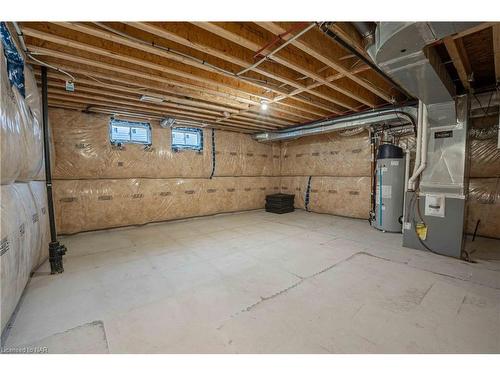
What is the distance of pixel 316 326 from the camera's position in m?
1.60

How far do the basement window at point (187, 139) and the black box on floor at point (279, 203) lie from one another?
8.31 ft

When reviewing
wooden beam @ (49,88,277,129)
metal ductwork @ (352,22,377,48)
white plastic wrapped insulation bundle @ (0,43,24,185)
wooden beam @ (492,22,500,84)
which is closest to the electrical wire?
white plastic wrapped insulation bundle @ (0,43,24,185)

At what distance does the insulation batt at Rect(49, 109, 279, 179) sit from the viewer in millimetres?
4039

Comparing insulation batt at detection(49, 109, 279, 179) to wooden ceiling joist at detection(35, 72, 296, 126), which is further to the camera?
insulation batt at detection(49, 109, 279, 179)

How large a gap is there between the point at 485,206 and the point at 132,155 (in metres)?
6.96

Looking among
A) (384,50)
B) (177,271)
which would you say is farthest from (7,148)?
(384,50)

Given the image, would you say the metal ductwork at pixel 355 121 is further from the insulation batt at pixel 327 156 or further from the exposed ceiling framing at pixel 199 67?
the insulation batt at pixel 327 156

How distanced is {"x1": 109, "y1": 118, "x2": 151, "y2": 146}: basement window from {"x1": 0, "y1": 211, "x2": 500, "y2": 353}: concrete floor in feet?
7.33

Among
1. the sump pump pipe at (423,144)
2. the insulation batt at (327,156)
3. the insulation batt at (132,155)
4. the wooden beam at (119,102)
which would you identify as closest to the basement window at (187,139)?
A: the insulation batt at (132,155)

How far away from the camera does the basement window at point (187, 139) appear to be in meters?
5.34

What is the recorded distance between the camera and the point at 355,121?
4.46 m

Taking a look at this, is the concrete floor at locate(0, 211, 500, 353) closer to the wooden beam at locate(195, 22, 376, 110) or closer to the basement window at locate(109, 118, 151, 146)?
the basement window at locate(109, 118, 151, 146)

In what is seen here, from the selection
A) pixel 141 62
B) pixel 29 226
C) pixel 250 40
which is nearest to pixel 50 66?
pixel 141 62

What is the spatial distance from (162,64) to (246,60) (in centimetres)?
98
